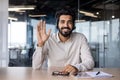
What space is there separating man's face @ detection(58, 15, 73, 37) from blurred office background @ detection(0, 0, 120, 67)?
3.89 m

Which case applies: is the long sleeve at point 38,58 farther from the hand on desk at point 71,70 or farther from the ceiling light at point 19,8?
the ceiling light at point 19,8

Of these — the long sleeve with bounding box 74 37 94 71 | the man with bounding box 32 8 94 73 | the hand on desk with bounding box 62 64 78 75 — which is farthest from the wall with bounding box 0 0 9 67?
the hand on desk with bounding box 62 64 78 75

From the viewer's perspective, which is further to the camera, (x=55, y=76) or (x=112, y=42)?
(x=112, y=42)

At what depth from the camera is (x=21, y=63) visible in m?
6.78

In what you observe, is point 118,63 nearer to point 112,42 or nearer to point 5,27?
point 112,42

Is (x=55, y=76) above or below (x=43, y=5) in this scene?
below

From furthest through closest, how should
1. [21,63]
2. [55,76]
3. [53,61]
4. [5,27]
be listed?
[21,63] < [5,27] < [53,61] < [55,76]

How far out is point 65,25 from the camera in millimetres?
2613

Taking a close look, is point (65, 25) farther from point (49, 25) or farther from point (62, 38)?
point (49, 25)

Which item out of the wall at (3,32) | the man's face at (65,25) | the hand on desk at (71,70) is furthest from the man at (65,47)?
the wall at (3,32)

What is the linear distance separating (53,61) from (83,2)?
4399 mm

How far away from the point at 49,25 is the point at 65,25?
4.06 meters

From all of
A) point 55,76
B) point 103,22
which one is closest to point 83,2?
point 103,22

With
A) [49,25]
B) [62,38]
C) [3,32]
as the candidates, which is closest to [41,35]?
[62,38]
